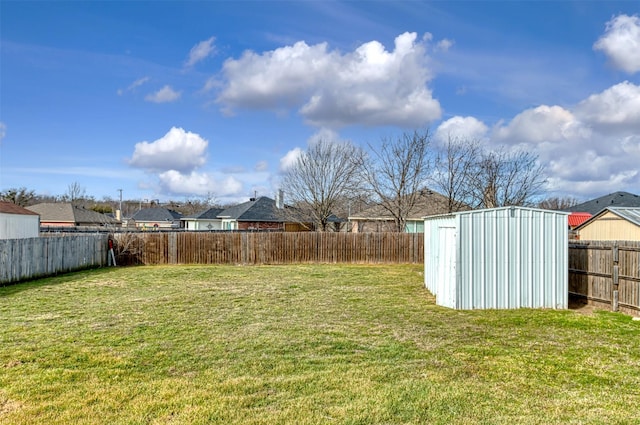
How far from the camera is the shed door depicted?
8.72m

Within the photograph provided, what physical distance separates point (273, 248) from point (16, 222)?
39.3 ft

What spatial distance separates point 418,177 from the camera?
23688 millimetres

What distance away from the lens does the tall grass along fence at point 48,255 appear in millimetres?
12156

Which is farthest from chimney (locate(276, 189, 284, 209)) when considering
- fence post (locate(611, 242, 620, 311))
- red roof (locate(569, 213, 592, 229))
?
fence post (locate(611, 242, 620, 311))

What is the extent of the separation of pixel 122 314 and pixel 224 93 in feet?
41.6

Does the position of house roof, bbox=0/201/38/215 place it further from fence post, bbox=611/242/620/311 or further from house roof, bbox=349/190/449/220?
fence post, bbox=611/242/620/311

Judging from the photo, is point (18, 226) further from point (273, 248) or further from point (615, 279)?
point (615, 279)

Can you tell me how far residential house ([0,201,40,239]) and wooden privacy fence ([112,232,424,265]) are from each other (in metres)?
5.66

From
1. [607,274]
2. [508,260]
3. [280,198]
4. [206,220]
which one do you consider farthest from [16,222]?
[607,274]

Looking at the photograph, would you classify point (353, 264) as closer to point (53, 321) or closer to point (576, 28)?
point (576, 28)

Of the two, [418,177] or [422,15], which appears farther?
[418,177]

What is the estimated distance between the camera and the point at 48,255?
46.3 ft

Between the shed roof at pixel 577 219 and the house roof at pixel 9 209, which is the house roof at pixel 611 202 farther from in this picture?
the house roof at pixel 9 209

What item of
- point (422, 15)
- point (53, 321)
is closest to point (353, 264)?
point (422, 15)
